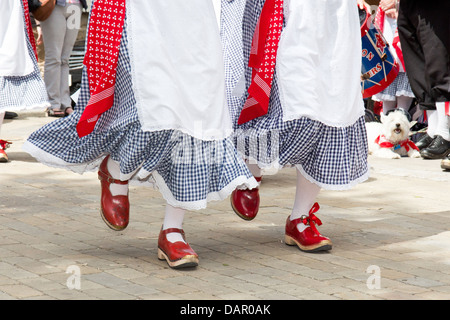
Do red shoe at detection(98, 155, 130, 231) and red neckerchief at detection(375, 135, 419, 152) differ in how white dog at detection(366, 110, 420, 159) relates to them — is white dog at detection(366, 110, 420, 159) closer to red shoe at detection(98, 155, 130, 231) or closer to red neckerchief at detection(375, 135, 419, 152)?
red neckerchief at detection(375, 135, 419, 152)

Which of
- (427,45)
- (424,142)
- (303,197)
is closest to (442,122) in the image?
(424,142)

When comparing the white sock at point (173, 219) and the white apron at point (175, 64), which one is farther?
the white sock at point (173, 219)

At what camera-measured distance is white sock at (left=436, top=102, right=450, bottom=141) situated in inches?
308

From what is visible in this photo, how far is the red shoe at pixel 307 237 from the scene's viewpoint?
14.0 ft

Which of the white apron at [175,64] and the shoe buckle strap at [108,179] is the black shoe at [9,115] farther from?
the white apron at [175,64]

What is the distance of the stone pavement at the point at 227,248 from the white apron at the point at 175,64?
2.28 feet

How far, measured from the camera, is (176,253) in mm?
3887

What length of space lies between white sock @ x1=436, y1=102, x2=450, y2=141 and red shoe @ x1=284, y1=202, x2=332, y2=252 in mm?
3804

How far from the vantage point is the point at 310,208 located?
14.4ft

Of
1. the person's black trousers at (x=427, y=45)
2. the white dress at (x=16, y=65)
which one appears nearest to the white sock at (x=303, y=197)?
the person's black trousers at (x=427, y=45)

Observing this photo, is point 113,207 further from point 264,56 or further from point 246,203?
point 264,56

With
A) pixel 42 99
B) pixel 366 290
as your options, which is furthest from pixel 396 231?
pixel 42 99

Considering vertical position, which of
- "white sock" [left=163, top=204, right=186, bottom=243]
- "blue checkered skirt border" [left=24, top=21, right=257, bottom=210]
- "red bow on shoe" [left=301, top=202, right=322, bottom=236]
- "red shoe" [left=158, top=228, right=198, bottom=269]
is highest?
"blue checkered skirt border" [left=24, top=21, right=257, bottom=210]

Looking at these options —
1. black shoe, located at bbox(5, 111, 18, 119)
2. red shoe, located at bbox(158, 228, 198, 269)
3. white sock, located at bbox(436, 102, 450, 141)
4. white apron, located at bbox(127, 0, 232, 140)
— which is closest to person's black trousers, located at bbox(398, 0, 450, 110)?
white sock, located at bbox(436, 102, 450, 141)
